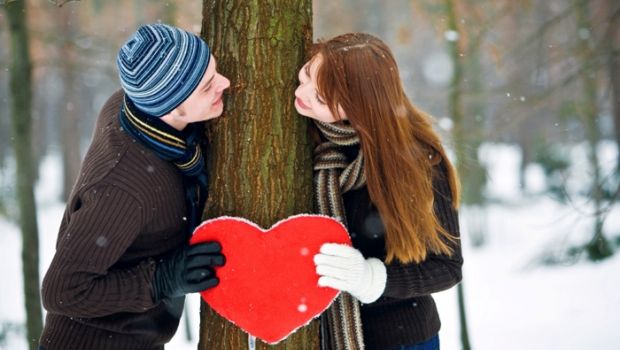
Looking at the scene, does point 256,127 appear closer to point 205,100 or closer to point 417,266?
point 205,100

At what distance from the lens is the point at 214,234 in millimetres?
2213

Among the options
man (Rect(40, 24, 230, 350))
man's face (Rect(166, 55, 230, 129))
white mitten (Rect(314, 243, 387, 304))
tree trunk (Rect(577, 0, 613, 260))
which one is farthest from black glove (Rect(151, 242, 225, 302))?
tree trunk (Rect(577, 0, 613, 260))

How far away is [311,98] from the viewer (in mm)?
2340

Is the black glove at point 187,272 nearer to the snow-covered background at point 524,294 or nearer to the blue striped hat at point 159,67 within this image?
the blue striped hat at point 159,67

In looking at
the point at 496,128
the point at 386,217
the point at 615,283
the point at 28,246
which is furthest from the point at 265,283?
the point at 615,283

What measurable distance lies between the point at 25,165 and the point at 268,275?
441 centimetres

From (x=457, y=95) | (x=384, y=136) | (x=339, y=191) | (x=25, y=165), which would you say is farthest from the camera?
(x=457, y=95)

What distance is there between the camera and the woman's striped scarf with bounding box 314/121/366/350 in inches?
95.5

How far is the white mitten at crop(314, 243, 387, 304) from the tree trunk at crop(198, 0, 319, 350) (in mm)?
272

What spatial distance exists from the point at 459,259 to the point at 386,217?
400mm

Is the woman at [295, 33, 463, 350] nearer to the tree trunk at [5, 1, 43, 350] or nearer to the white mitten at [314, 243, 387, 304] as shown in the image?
the white mitten at [314, 243, 387, 304]

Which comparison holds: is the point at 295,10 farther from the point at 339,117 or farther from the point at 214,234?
the point at 214,234

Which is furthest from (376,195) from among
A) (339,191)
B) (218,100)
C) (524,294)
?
(524,294)

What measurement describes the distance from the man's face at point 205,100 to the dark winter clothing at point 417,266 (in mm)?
590
